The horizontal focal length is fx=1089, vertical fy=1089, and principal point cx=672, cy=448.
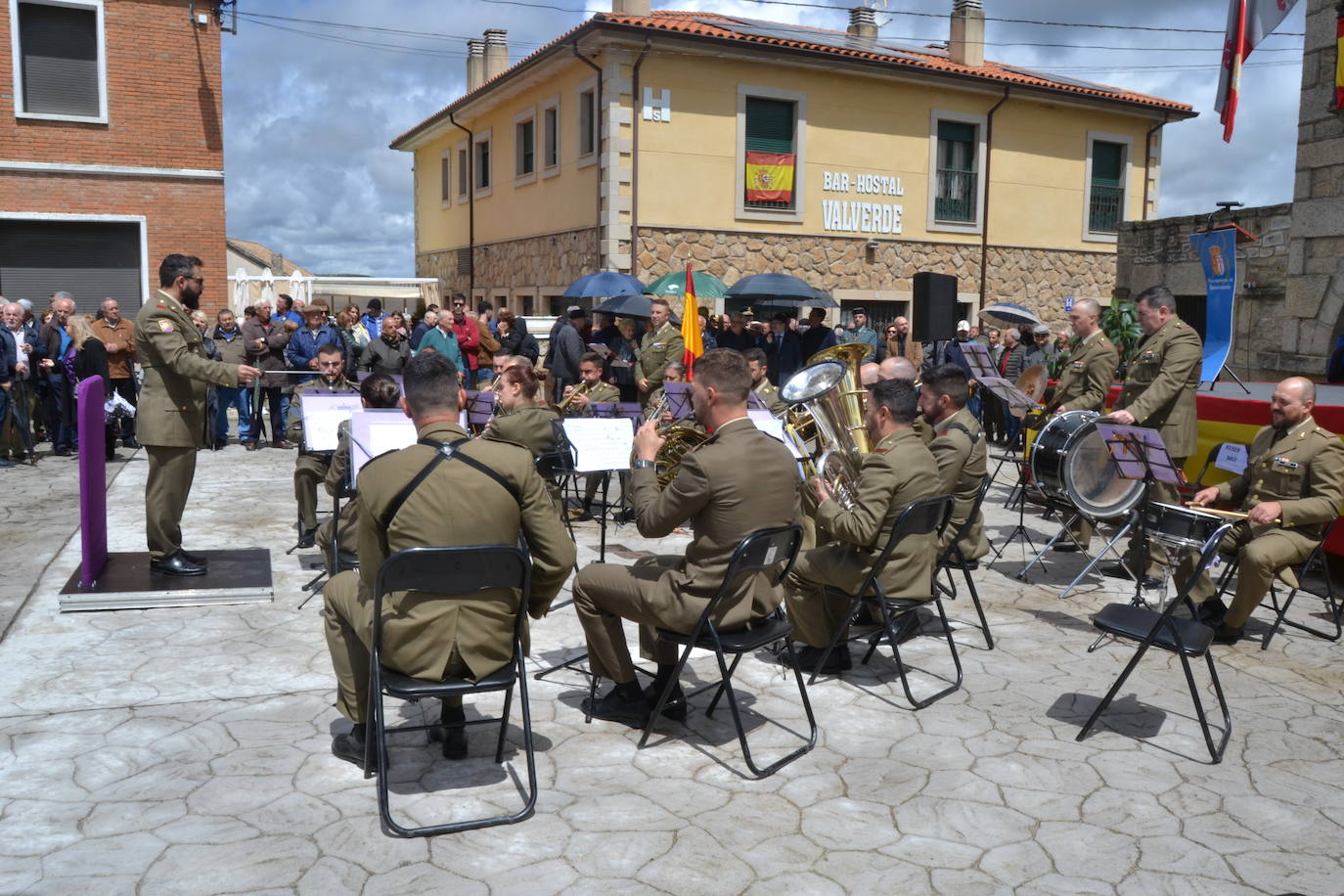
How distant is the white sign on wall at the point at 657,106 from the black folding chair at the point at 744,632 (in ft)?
51.5

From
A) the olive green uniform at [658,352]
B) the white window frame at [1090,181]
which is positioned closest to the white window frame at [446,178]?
the white window frame at [1090,181]

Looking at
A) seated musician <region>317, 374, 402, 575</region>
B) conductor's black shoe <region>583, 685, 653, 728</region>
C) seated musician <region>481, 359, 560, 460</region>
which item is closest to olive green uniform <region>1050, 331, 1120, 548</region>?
seated musician <region>481, 359, 560, 460</region>

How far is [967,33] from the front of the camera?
74.8ft

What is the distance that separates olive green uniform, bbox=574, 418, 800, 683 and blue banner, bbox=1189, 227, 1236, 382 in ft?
26.6

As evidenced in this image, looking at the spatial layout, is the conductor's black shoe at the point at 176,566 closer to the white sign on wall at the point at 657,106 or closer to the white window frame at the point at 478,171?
the white sign on wall at the point at 657,106

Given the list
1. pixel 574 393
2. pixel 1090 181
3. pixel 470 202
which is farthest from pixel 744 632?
pixel 470 202

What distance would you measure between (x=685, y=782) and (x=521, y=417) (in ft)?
11.9

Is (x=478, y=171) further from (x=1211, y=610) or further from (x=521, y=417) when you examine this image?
(x=1211, y=610)

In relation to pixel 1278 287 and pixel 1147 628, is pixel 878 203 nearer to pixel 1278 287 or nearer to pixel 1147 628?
pixel 1278 287

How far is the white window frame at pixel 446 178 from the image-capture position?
27484mm

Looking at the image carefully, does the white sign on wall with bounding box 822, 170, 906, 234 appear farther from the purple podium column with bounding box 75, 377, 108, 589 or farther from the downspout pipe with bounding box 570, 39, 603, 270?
the purple podium column with bounding box 75, 377, 108, 589

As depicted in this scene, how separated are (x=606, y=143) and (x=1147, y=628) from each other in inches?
617

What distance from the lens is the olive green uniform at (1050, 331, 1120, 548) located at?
795cm

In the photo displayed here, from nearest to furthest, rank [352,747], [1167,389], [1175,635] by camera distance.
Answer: [352,747], [1175,635], [1167,389]
